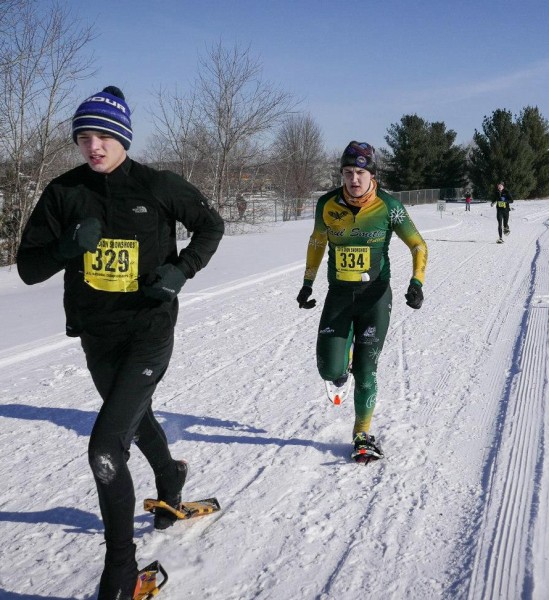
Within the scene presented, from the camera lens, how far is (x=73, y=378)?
5965 mm

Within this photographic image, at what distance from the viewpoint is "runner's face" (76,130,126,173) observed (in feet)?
8.52

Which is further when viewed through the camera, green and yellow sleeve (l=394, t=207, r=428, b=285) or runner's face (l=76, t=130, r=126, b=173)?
green and yellow sleeve (l=394, t=207, r=428, b=285)

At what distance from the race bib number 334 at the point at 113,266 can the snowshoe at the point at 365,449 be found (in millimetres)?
2126

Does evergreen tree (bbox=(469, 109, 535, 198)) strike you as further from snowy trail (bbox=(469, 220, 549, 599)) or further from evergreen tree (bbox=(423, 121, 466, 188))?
snowy trail (bbox=(469, 220, 549, 599))

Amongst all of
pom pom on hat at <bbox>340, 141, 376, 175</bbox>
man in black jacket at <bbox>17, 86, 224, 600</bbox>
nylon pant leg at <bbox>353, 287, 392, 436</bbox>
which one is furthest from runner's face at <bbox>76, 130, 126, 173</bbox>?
nylon pant leg at <bbox>353, 287, 392, 436</bbox>

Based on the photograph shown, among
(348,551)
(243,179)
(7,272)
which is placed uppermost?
(243,179)

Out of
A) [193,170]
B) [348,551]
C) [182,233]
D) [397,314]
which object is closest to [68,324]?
[348,551]

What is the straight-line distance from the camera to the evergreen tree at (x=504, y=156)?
178 ft

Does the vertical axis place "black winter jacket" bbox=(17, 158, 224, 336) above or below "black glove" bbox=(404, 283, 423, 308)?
above

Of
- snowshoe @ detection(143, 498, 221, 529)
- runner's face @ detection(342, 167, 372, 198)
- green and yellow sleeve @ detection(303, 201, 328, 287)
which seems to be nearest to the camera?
snowshoe @ detection(143, 498, 221, 529)

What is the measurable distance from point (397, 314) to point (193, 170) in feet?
58.3

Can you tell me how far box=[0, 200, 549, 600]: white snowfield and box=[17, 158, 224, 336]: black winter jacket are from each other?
4.12ft

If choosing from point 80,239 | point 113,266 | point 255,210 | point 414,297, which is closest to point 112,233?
point 113,266

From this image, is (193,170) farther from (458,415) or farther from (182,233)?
(458,415)
